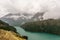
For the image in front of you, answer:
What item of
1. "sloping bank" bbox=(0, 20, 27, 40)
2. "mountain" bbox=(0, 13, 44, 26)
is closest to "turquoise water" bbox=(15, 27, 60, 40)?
"sloping bank" bbox=(0, 20, 27, 40)

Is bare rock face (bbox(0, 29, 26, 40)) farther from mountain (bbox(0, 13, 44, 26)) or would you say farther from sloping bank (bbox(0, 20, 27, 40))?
mountain (bbox(0, 13, 44, 26))

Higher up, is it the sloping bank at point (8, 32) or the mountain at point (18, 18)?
the mountain at point (18, 18)

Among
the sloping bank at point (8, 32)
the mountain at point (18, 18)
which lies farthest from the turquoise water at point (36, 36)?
the mountain at point (18, 18)

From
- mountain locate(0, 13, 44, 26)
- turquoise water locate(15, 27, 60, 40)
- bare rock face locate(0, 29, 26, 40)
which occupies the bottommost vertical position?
bare rock face locate(0, 29, 26, 40)

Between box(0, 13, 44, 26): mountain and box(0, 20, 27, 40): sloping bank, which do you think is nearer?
box(0, 20, 27, 40): sloping bank

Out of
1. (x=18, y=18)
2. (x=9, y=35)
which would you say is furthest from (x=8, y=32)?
(x=18, y=18)

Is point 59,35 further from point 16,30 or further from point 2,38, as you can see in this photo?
point 2,38

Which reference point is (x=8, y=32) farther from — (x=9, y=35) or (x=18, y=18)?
(x=18, y=18)

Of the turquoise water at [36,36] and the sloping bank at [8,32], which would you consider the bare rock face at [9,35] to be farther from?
the turquoise water at [36,36]
